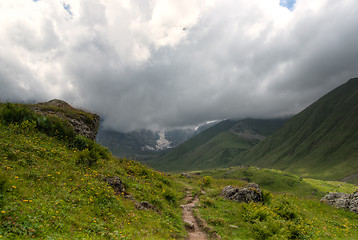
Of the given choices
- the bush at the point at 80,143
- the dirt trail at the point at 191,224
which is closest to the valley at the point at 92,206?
the dirt trail at the point at 191,224

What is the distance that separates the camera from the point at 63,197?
465 inches

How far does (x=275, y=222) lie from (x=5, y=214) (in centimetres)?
1848

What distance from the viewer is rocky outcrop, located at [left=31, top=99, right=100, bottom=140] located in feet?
90.2

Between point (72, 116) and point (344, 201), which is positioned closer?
point (344, 201)

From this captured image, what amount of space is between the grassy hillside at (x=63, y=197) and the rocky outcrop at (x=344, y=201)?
1009 inches

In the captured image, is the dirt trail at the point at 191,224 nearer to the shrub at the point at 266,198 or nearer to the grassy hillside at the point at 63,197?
the grassy hillside at the point at 63,197

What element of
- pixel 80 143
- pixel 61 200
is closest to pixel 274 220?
pixel 61 200

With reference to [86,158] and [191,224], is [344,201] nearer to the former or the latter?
[191,224]

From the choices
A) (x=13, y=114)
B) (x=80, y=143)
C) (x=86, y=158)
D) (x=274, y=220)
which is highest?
(x=13, y=114)

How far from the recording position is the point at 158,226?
13.6m

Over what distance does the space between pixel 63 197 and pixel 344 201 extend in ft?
122

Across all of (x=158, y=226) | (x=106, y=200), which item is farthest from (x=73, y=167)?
(x=158, y=226)

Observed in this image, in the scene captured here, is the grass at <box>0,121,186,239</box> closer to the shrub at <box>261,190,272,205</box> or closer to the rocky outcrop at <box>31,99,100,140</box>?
the rocky outcrop at <box>31,99,100,140</box>

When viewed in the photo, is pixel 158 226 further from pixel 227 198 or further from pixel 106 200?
pixel 227 198
